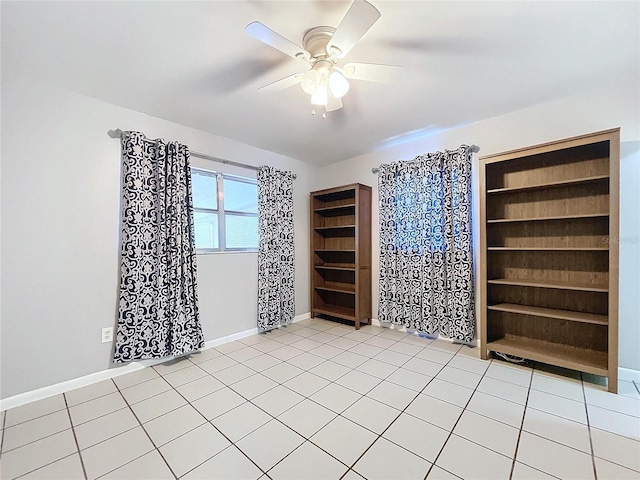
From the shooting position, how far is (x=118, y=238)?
8.39ft

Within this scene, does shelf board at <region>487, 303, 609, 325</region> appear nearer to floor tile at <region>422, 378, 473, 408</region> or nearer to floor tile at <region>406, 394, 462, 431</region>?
floor tile at <region>422, 378, 473, 408</region>

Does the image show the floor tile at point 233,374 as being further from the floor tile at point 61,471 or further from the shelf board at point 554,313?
the shelf board at point 554,313

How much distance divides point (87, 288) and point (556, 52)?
403cm

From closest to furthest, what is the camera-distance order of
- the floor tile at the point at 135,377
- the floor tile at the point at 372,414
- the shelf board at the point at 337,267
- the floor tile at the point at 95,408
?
the floor tile at the point at 372,414, the floor tile at the point at 95,408, the floor tile at the point at 135,377, the shelf board at the point at 337,267

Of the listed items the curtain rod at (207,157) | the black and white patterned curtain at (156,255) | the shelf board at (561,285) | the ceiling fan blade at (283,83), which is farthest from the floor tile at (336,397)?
the curtain rod at (207,157)

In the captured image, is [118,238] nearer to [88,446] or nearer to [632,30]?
[88,446]

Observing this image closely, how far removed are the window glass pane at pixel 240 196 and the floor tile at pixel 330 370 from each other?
6.90 ft

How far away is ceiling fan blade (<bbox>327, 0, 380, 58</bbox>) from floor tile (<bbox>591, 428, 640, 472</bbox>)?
2.57 metres

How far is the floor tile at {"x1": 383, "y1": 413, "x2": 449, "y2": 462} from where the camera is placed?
1.58 metres

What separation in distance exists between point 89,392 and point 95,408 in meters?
0.32

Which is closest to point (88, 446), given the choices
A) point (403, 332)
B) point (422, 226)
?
point (403, 332)

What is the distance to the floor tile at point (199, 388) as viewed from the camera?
7.16ft

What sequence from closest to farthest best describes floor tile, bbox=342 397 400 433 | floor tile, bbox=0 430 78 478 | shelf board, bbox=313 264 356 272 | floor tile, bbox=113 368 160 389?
floor tile, bbox=0 430 78 478 < floor tile, bbox=342 397 400 433 < floor tile, bbox=113 368 160 389 < shelf board, bbox=313 264 356 272

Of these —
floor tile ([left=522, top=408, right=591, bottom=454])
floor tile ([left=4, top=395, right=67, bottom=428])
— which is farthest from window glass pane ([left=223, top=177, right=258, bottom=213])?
floor tile ([left=522, top=408, right=591, bottom=454])
